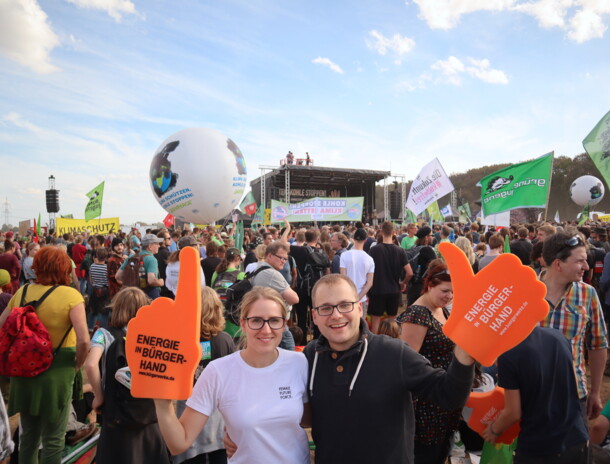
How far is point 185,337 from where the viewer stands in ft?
4.14

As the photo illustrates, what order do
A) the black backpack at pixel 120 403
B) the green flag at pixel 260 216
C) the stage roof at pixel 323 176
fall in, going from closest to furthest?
the black backpack at pixel 120 403 < the green flag at pixel 260 216 < the stage roof at pixel 323 176

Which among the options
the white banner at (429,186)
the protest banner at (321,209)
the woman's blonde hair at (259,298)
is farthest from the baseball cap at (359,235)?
the protest banner at (321,209)

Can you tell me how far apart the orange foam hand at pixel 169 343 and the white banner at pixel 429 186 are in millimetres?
7800

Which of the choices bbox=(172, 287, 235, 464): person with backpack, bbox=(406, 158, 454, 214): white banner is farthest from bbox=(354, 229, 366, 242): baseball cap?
bbox=(406, 158, 454, 214): white banner

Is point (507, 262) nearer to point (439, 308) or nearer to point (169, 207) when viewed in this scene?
point (439, 308)

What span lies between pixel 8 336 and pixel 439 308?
261 centimetres

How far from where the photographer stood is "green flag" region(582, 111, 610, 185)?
4.17 meters

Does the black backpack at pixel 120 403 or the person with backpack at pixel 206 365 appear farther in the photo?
the person with backpack at pixel 206 365

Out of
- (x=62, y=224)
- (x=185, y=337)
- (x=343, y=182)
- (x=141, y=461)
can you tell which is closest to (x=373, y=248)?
(x=141, y=461)

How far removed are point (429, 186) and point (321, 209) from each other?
389 cm

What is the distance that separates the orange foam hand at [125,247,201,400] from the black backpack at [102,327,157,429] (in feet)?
2.63

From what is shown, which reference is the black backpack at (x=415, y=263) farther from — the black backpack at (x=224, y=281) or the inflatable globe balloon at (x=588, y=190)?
the inflatable globe balloon at (x=588, y=190)

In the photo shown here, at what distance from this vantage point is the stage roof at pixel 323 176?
2430 centimetres

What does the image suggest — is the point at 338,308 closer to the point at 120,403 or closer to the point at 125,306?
the point at 120,403
